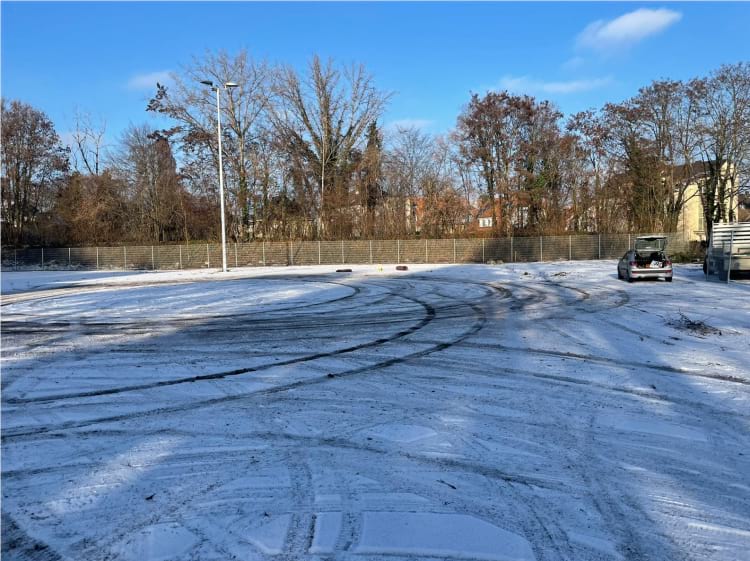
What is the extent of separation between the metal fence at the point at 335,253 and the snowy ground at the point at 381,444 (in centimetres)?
3250

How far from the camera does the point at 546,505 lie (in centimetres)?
374

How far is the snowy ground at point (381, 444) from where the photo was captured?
3.35 metres

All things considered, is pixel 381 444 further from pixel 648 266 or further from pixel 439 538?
pixel 648 266

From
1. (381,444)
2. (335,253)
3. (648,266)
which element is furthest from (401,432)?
(335,253)

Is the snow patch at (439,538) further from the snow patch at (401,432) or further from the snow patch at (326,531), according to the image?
the snow patch at (401,432)

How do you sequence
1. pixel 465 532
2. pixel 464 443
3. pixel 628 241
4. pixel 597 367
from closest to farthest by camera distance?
pixel 465 532
pixel 464 443
pixel 597 367
pixel 628 241

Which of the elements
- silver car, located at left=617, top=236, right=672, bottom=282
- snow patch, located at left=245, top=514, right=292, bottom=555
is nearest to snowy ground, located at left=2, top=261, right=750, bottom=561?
snow patch, located at left=245, top=514, right=292, bottom=555

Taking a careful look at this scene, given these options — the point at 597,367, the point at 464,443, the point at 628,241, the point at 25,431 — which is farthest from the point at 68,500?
the point at 628,241

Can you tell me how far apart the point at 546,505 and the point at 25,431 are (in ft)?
16.9

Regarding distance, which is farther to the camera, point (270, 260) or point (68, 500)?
point (270, 260)

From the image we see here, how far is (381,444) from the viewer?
4.91 m

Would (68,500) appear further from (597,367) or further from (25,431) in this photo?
(597,367)

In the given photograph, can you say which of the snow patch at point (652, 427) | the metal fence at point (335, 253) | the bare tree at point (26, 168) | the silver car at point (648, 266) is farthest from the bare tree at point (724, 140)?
the bare tree at point (26, 168)

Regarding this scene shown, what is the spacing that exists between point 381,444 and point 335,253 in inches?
1590
